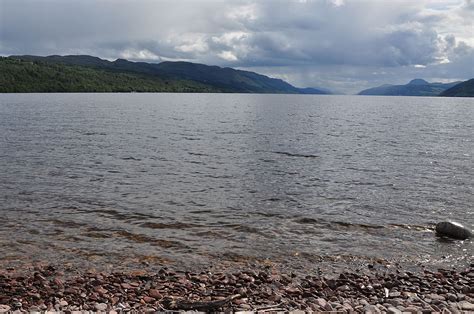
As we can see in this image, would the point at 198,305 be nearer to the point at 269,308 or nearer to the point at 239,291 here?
the point at 269,308

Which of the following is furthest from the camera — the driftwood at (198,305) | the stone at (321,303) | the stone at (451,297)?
the stone at (451,297)

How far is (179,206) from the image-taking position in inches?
963

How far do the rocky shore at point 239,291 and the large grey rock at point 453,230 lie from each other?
379cm

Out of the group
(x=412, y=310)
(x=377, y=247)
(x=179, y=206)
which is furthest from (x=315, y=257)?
(x=179, y=206)

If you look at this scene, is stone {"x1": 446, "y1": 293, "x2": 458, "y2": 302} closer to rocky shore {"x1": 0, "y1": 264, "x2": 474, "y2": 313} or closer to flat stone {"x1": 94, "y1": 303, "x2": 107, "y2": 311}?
rocky shore {"x1": 0, "y1": 264, "x2": 474, "y2": 313}

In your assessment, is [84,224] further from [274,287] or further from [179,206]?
[274,287]

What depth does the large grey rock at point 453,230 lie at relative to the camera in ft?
65.6

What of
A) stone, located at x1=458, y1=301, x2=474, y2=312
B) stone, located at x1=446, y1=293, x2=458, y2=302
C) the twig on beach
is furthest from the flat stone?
stone, located at x1=446, y1=293, x2=458, y2=302

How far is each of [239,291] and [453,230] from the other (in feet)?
40.3

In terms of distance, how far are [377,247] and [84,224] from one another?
46.1 ft

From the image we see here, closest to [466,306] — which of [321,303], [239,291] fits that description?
[321,303]

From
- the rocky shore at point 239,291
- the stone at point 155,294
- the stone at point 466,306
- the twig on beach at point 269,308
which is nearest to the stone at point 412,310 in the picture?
the rocky shore at point 239,291

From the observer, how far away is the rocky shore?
38.0 feet

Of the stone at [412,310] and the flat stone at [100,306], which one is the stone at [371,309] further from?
the flat stone at [100,306]
